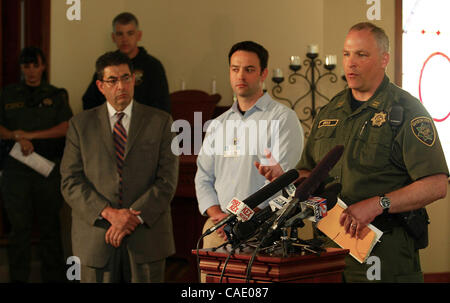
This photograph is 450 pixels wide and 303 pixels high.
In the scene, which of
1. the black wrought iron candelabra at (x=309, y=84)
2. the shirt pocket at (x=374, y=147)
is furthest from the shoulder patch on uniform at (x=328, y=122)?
the black wrought iron candelabra at (x=309, y=84)

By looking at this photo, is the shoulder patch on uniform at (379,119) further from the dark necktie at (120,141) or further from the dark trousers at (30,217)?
the dark trousers at (30,217)

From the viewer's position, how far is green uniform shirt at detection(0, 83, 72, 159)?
14.3 feet

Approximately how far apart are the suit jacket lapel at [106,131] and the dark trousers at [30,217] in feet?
4.07

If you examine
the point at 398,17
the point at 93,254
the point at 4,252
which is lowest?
the point at 4,252

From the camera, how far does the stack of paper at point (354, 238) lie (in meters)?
2.08

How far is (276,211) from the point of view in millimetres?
1602

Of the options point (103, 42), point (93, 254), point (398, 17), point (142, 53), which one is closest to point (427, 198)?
point (93, 254)

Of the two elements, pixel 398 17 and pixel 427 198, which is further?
pixel 398 17

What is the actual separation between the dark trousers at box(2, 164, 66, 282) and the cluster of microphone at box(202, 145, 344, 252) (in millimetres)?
2936

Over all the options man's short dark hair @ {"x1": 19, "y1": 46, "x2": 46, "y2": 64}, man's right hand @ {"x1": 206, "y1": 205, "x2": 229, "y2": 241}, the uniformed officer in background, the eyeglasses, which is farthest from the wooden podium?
man's short dark hair @ {"x1": 19, "y1": 46, "x2": 46, "y2": 64}

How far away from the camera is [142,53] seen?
180 inches

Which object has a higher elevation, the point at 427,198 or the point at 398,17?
the point at 398,17
